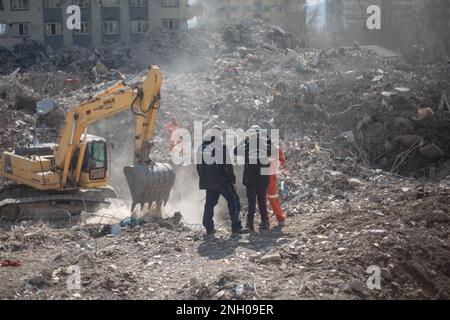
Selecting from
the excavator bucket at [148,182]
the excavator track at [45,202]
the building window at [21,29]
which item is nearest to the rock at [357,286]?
the excavator bucket at [148,182]

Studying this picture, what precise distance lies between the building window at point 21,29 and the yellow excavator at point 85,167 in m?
28.4

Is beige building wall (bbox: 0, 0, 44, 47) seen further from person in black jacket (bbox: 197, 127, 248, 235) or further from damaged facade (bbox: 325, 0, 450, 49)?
person in black jacket (bbox: 197, 127, 248, 235)

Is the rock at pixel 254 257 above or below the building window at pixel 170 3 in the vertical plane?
below

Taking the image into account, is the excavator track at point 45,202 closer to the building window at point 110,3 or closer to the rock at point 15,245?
the rock at point 15,245

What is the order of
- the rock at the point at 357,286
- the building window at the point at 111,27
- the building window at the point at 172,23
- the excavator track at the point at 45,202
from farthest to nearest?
the building window at the point at 172,23, the building window at the point at 111,27, the excavator track at the point at 45,202, the rock at the point at 357,286

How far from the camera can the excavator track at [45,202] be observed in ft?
37.3

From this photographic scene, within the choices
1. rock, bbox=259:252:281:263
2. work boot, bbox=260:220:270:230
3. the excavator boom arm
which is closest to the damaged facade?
the excavator boom arm

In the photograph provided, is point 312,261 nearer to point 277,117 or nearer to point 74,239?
point 74,239

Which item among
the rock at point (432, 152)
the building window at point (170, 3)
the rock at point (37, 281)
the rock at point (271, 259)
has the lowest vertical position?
the rock at point (37, 281)

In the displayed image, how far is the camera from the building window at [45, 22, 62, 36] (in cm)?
3891

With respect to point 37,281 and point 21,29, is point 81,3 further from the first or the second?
point 37,281

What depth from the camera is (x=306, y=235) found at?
8.27 m

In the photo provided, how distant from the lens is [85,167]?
11.7m

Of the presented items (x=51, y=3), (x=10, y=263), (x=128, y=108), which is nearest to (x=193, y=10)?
(x=51, y=3)
